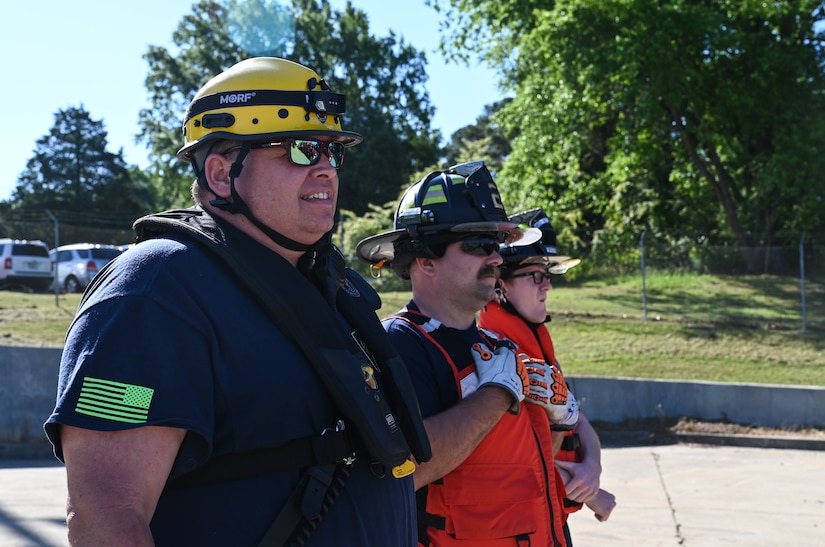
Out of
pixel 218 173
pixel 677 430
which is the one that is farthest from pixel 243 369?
pixel 677 430

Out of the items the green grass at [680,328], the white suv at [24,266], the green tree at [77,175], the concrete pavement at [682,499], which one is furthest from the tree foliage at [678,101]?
the green tree at [77,175]

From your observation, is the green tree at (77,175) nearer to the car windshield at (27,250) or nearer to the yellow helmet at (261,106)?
the car windshield at (27,250)

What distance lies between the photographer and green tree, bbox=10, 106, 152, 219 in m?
51.8

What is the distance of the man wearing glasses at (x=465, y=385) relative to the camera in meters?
3.03

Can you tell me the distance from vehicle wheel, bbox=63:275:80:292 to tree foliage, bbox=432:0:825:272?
41.4ft

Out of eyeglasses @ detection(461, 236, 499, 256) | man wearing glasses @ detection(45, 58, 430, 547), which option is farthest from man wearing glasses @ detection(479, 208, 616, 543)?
man wearing glasses @ detection(45, 58, 430, 547)

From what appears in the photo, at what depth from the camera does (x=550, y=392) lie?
3393 millimetres

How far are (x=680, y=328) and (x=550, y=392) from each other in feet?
46.2

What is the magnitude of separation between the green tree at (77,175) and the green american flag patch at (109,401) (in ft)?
168

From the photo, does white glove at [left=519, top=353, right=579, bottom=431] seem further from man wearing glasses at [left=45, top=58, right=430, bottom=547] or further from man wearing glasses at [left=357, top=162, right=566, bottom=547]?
man wearing glasses at [left=45, top=58, right=430, bottom=547]

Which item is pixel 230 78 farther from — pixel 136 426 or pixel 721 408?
pixel 721 408

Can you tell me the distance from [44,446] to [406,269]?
29.3 ft

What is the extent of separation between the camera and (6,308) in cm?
1906

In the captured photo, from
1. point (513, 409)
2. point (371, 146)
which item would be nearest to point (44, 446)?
point (513, 409)
